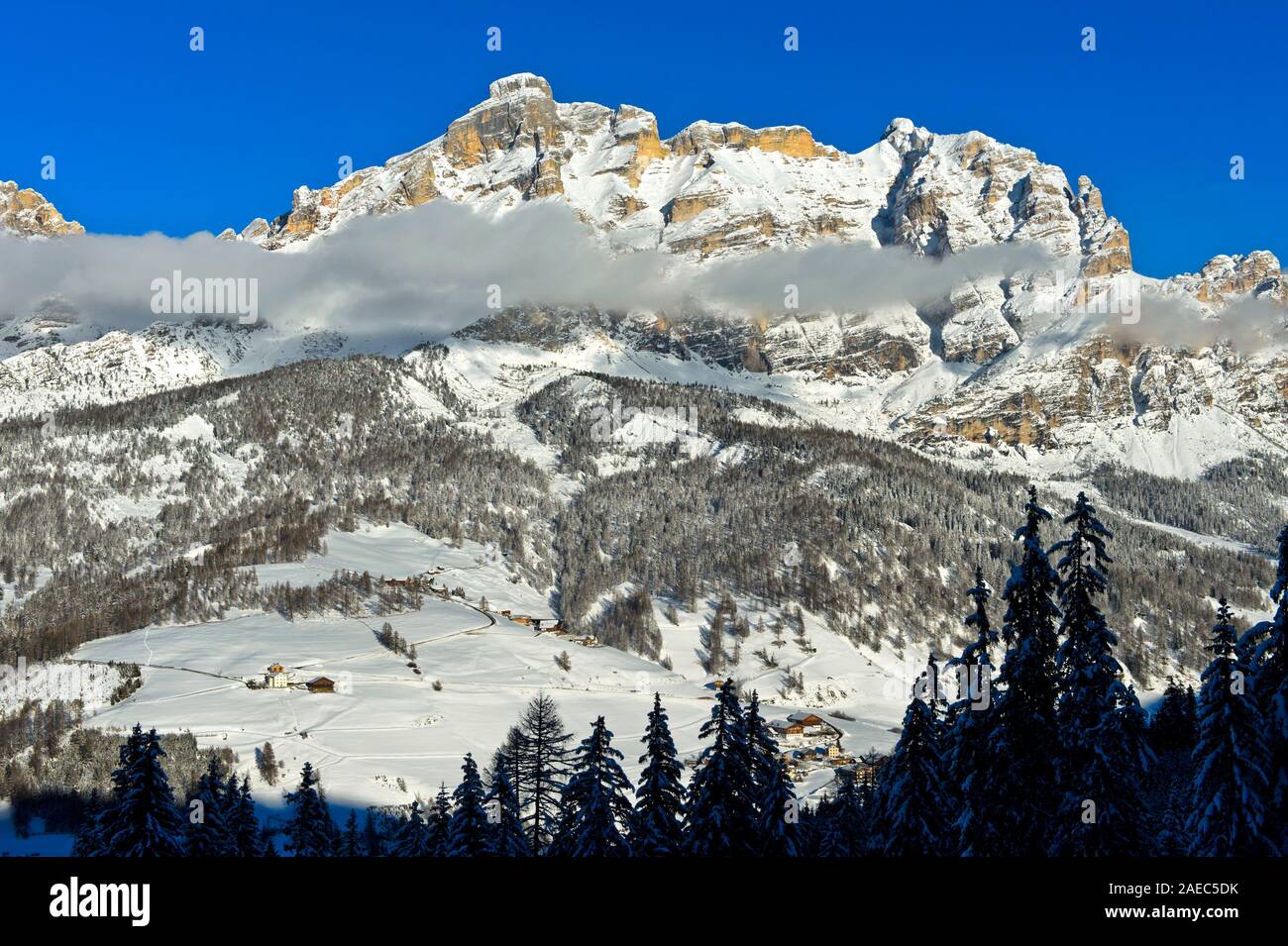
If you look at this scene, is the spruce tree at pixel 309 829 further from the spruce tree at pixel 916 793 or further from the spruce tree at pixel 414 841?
the spruce tree at pixel 916 793

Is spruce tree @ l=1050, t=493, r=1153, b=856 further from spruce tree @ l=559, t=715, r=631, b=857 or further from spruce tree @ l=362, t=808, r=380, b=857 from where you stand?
spruce tree @ l=362, t=808, r=380, b=857

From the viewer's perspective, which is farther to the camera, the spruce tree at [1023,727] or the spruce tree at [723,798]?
the spruce tree at [723,798]

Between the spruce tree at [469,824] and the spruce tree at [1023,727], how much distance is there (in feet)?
58.7

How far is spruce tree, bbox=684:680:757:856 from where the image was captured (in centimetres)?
3650

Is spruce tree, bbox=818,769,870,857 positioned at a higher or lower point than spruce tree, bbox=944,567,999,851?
lower

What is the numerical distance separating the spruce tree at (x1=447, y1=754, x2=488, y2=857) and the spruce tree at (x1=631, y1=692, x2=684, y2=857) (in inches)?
219

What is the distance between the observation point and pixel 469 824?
136 feet

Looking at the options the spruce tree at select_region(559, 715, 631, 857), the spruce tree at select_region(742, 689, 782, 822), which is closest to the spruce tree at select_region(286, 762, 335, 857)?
the spruce tree at select_region(559, 715, 631, 857)

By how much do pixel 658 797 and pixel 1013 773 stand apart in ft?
45.9

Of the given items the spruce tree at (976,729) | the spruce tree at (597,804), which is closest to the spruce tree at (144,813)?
the spruce tree at (597,804)

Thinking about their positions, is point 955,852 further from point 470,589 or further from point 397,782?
point 470,589

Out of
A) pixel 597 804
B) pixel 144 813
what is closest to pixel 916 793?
pixel 597 804

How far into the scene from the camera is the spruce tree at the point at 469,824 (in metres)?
40.7
